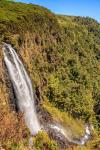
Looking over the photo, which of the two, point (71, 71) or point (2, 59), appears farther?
point (71, 71)

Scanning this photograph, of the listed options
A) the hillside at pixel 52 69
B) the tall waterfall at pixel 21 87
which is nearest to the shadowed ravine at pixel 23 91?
the tall waterfall at pixel 21 87

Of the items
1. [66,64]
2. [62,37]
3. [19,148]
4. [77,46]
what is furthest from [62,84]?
[19,148]

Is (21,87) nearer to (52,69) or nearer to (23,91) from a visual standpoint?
(23,91)

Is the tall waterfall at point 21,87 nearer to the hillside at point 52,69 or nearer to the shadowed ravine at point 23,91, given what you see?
the shadowed ravine at point 23,91

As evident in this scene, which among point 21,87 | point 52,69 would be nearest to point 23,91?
point 21,87

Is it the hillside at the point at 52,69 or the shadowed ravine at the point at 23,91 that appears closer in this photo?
the shadowed ravine at the point at 23,91

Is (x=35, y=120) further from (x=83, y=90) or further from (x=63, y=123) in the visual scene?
(x=83, y=90)

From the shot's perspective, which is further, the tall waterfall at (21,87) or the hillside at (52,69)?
the hillside at (52,69)
